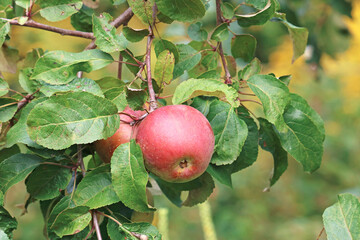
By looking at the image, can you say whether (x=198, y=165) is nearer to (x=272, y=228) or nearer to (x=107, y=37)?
(x=107, y=37)

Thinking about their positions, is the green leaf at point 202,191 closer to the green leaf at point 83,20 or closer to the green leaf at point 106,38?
the green leaf at point 106,38

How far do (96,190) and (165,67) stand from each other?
0.19m

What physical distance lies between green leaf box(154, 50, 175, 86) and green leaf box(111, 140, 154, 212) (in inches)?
4.8

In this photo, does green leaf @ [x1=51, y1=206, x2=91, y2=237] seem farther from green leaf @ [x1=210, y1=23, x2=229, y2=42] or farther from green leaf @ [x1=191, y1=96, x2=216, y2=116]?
green leaf @ [x1=210, y1=23, x2=229, y2=42]

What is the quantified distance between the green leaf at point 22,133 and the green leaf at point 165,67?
164 millimetres

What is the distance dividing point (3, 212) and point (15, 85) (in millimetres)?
2138

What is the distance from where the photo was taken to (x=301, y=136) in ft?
2.28

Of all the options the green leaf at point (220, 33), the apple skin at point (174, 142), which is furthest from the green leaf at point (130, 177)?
the green leaf at point (220, 33)

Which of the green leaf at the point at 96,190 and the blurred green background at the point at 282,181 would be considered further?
the blurred green background at the point at 282,181

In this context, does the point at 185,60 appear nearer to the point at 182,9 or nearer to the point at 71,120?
the point at 182,9

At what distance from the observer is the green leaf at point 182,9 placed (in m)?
0.63

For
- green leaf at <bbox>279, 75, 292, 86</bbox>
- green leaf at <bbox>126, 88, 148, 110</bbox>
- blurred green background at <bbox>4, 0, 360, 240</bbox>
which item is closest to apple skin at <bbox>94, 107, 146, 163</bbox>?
green leaf at <bbox>126, 88, 148, 110</bbox>

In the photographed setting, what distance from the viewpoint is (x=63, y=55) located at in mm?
649

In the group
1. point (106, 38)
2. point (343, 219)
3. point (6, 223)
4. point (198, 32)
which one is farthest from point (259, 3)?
point (6, 223)
